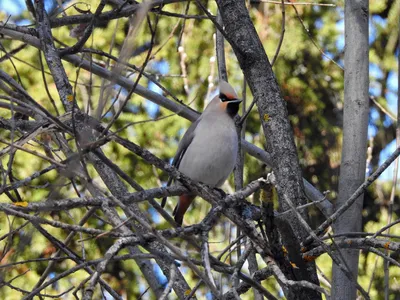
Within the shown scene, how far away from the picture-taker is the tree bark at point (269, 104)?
121 inches

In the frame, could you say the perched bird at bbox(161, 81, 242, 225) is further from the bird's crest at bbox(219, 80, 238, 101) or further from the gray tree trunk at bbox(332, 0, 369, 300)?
the gray tree trunk at bbox(332, 0, 369, 300)

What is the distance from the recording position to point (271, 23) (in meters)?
6.64

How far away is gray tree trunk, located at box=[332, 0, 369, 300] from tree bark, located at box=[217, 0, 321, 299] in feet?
0.71

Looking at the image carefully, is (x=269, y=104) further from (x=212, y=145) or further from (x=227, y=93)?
(x=227, y=93)

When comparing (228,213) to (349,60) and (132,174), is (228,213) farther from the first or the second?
(132,174)

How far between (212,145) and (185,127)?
2151 mm

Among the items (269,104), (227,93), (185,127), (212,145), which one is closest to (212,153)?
(212,145)

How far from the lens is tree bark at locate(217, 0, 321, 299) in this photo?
3.06 m

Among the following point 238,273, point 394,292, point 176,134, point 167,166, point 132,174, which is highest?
point 176,134

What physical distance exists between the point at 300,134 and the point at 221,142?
9.96 ft

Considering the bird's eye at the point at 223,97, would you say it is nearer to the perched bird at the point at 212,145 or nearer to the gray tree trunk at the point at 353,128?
the perched bird at the point at 212,145

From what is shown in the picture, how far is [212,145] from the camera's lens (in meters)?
4.14

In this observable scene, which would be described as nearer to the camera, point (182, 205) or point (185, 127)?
point (182, 205)

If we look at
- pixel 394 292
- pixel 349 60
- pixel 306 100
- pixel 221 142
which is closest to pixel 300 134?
pixel 306 100
